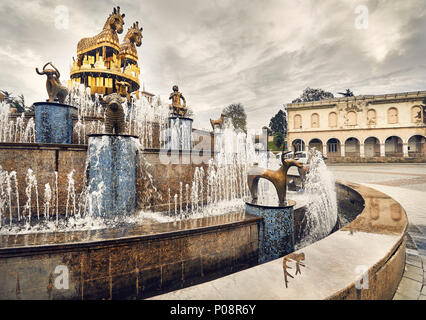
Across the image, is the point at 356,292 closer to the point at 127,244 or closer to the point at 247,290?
the point at 247,290

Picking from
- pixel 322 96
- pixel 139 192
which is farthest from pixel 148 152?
pixel 322 96

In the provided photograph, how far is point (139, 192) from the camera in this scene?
484cm

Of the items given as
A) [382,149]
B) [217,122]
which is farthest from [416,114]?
[217,122]

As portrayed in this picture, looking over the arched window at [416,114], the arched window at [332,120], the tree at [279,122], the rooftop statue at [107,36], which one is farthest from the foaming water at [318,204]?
the tree at [279,122]

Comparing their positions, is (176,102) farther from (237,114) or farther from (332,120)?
(237,114)

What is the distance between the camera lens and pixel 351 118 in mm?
30734

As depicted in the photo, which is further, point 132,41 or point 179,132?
point 132,41

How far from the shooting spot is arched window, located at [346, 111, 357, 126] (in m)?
30.6

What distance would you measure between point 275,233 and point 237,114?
41.1 m

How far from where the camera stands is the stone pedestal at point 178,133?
7.89 metres

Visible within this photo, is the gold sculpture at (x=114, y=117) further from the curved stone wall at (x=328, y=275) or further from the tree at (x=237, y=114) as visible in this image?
the tree at (x=237, y=114)

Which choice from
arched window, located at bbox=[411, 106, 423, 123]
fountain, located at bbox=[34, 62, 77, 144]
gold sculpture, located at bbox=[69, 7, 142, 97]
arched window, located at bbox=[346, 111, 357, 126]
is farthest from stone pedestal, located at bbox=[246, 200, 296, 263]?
arched window, located at bbox=[411, 106, 423, 123]

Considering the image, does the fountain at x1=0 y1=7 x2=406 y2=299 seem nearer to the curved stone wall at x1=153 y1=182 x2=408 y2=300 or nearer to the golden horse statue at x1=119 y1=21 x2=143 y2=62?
the curved stone wall at x1=153 y1=182 x2=408 y2=300
